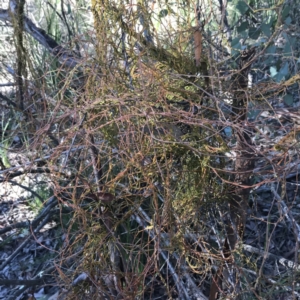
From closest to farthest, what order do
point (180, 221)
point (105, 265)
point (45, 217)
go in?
1. point (180, 221)
2. point (105, 265)
3. point (45, 217)

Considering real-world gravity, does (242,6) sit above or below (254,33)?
above

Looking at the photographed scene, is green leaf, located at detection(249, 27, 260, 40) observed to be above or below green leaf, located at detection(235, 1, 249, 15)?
below

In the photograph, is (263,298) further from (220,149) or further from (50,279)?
(50,279)

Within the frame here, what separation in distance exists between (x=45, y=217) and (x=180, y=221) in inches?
35.0

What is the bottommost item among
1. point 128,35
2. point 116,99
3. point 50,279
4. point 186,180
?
point 50,279

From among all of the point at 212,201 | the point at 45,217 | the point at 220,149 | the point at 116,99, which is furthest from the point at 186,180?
the point at 45,217

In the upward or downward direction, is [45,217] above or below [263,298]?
above

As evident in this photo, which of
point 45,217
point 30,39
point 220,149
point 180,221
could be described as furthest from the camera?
point 30,39

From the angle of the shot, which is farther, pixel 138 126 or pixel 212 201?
pixel 212 201

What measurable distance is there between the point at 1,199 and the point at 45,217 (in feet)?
2.94

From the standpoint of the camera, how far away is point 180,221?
5.35 ft

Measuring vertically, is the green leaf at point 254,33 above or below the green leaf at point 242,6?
below

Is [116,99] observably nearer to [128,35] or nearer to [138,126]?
[138,126]

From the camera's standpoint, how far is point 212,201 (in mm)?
1681
